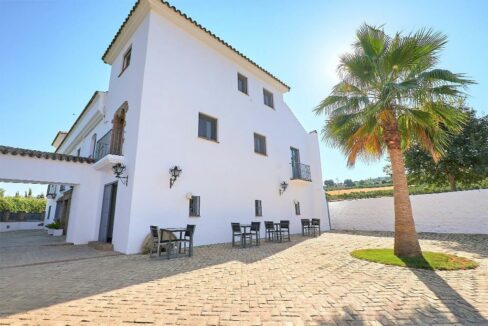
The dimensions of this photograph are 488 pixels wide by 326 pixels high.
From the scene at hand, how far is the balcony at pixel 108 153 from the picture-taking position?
29.2 ft

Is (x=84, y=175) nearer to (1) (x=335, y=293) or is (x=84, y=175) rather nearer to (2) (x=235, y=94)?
(2) (x=235, y=94)

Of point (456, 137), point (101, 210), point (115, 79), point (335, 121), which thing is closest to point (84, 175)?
point (101, 210)

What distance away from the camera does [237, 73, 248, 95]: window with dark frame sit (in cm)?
1391

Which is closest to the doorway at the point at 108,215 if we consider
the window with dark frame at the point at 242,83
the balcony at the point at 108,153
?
the balcony at the point at 108,153

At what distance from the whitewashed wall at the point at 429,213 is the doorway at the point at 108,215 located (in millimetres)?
15019

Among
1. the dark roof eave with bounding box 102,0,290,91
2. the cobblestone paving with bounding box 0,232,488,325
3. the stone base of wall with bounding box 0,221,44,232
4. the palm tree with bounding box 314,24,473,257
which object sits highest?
the dark roof eave with bounding box 102,0,290,91

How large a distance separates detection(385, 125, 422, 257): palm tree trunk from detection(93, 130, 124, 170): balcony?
9680 mm

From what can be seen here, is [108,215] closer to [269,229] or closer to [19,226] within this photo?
[269,229]

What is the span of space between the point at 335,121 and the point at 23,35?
12605 millimetres

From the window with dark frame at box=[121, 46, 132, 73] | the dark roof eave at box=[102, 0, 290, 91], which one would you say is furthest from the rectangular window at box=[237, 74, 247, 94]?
the window with dark frame at box=[121, 46, 132, 73]

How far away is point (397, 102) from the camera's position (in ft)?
25.3

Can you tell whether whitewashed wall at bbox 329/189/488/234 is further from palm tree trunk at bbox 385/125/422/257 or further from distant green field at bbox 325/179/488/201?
palm tree trunk at bbox 385/125/422/257

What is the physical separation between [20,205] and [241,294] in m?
35.8

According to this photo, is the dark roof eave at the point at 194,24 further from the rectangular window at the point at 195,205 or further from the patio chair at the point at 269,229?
the patio chair at the point at 269,229
